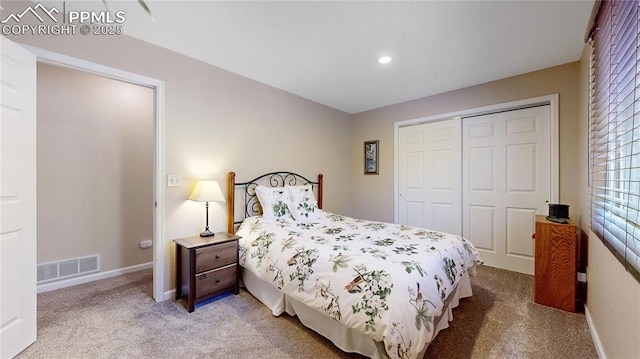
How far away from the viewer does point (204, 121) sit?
105 inches

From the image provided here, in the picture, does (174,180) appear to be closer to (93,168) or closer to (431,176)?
(93,168)

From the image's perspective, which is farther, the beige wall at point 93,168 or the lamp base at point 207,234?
the beige wall at point 93,168

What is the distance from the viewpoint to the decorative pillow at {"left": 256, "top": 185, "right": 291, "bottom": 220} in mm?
2850

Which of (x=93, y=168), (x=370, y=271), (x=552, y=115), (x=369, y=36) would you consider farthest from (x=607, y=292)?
(x=93, y=168)

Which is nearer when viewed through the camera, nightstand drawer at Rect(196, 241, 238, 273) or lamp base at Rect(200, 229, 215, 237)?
nightstand drawer at Rect(196, 241, 238, 273)

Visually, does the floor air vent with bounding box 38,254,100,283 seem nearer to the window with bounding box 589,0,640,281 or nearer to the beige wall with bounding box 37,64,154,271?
the beige wall with bounding box 37,64,154,271

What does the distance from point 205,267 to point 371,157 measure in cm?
313

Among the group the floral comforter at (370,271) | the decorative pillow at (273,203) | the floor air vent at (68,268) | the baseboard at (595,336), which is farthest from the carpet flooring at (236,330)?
the decorative pillow at (273,203)

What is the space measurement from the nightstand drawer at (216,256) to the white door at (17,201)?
106cm

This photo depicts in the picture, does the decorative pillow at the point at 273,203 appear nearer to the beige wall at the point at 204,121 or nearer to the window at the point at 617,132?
the beige wall at the point at 204,121

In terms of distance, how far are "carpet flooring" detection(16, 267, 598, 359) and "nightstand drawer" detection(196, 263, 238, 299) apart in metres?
0.13

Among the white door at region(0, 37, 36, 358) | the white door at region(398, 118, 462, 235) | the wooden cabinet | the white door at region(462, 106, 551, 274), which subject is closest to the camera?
the white door at region(0, 37, 36, 358)

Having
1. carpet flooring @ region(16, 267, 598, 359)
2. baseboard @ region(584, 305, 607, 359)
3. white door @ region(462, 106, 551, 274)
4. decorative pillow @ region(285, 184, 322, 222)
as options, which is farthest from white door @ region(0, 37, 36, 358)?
white door @ region(462, 106, 551, 274)

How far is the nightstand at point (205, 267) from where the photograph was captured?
216 cm
